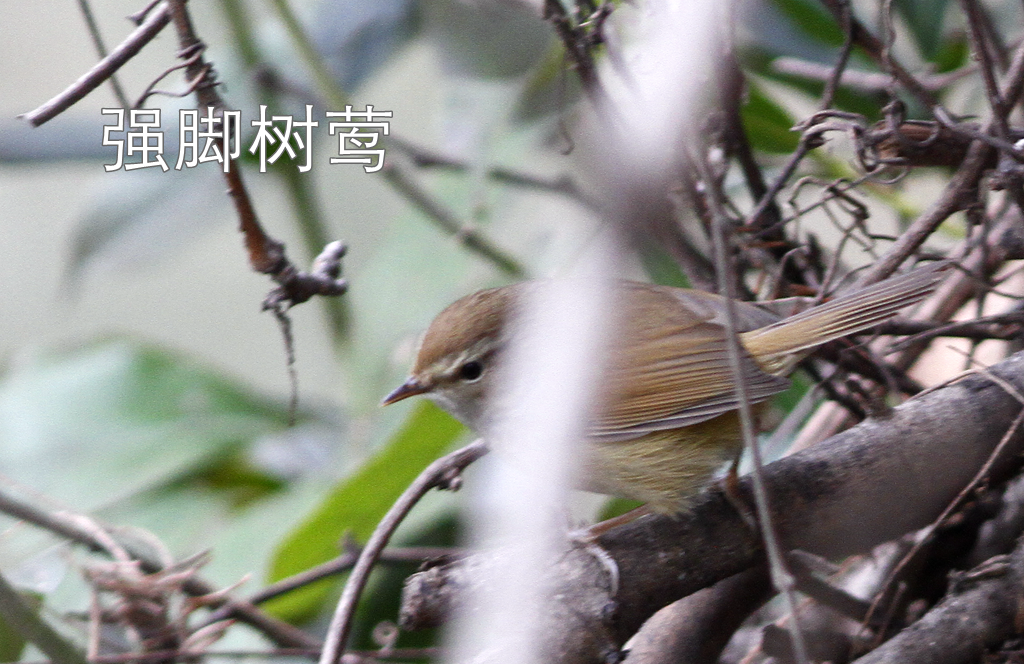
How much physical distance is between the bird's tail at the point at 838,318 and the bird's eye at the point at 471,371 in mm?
339

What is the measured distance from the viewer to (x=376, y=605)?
6.40ft

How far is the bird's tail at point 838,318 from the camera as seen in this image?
41.7 inches

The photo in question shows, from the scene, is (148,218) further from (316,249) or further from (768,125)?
(768,125)

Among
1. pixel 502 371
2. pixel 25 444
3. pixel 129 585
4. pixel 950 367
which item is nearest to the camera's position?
pixel 502 371

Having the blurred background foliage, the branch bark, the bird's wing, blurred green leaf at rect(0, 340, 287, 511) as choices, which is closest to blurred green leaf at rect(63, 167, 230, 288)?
the blurred background foliage

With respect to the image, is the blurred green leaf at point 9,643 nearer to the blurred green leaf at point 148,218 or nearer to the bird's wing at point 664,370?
the bird's wing at point 664,370

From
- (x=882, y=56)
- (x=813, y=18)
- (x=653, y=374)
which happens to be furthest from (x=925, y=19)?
(x=653, y=374)

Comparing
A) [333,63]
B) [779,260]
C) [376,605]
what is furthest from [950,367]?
[333,63]

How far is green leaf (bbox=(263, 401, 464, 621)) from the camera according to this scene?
171 cm

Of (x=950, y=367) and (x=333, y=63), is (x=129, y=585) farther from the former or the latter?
(x=333, y=63)

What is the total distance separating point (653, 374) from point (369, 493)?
2.30 feet

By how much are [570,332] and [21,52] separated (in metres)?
3.54

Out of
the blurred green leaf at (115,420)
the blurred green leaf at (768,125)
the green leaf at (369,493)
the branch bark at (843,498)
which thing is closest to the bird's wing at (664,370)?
the branch bark at (843,498)

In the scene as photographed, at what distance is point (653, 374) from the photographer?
1.25 meters
